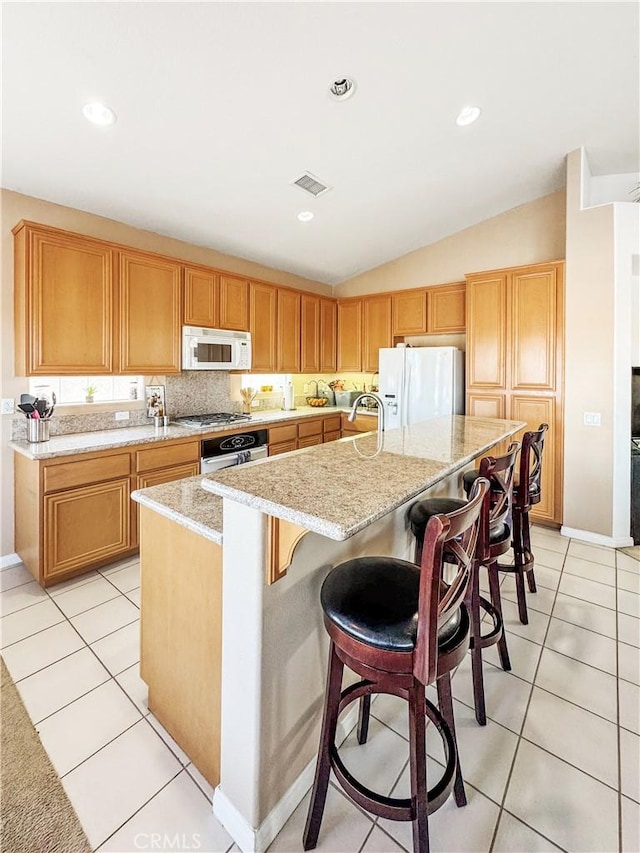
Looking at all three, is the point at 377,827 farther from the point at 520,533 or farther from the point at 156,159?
the point at 156,159

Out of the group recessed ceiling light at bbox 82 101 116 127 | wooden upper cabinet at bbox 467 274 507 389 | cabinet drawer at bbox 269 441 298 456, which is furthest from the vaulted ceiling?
cabinet drawer at bbox 269 441 298 456


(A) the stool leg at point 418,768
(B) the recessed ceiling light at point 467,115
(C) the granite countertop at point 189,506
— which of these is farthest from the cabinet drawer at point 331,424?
(A) the stool leg at point 418,768

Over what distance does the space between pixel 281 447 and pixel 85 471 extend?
2033 millimetres

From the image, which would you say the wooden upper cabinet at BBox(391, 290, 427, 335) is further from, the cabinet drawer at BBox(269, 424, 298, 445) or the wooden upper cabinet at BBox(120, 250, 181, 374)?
the wooden upper cabinet at BBox(120, 250, 181, 374)

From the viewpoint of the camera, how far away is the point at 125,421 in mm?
3613

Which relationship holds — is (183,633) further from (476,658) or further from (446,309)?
(446,309)

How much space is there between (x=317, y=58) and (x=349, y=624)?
8.97 ft

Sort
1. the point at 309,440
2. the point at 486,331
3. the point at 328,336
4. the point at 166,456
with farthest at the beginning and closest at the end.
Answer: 1. the point at 328,336
2. the point at 309,440
3. the point at 486,331
4. the point at 166,456

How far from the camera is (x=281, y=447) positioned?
175 inches

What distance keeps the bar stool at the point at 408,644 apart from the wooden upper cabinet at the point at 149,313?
108 inches

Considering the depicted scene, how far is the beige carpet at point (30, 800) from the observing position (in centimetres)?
128

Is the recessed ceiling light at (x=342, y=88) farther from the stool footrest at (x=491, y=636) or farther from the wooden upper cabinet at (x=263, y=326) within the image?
the stool footrest at (x=491, y=636)

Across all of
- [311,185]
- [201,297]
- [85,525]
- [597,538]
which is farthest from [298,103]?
[597,538]

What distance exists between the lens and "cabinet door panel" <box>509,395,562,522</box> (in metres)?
3.81
